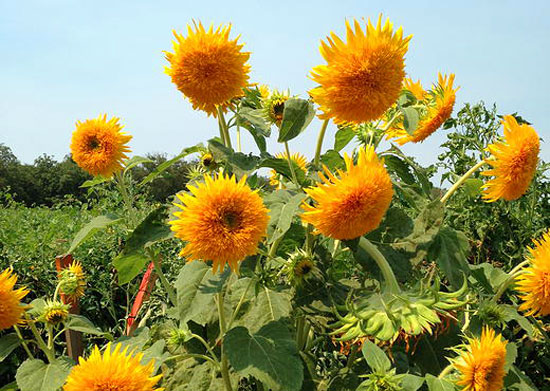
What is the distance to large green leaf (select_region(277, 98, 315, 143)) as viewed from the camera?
1.24 metres

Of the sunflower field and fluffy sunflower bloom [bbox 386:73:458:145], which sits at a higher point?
fluffy sunflower bloom [bbox 386:73:458:145]

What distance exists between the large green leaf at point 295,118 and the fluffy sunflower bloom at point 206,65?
18 centimetres

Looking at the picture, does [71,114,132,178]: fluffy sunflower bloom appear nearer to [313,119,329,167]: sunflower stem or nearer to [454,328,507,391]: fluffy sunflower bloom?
[313,119,329,167]: sunflower stem

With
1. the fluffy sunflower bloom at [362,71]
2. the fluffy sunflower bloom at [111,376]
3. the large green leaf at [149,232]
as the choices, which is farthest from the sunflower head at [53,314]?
A: the fluffy sunflower bloom at [362,71]

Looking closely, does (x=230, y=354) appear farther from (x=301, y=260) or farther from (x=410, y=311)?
(x=410, y=311)

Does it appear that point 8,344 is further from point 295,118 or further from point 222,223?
point 295,118

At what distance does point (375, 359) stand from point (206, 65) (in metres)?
0.84

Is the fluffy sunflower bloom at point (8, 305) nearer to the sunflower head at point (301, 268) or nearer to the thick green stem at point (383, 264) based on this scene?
the sunflower head at point (301, 268)

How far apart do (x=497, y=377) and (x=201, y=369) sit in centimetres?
81

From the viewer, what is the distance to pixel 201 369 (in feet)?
4.85

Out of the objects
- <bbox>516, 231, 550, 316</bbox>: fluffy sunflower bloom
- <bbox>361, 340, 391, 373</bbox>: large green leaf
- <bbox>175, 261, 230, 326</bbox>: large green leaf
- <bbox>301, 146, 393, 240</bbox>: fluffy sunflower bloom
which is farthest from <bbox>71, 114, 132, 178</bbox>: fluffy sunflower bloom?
<bbox>516, 231, 550, 316</bbox>: fluffy sunflower bloom

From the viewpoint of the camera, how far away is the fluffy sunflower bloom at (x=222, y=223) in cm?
106

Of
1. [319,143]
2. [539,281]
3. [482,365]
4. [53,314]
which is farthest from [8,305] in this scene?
[539,281]

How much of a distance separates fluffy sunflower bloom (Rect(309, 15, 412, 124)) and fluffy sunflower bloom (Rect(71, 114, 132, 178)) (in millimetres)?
734
